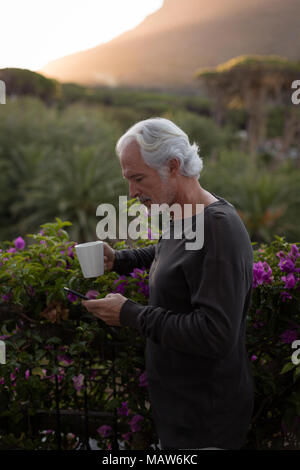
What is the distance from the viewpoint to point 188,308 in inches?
45.8

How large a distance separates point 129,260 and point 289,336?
0.60 meters

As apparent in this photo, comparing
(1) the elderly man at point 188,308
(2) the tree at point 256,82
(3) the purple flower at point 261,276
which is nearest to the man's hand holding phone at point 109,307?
(1) the elderly man at point 188,308

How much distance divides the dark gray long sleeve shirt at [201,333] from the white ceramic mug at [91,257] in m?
0.20

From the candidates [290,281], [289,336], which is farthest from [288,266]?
[289,336]

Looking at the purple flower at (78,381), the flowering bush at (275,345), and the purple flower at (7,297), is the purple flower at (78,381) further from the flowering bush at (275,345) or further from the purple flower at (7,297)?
the flowering bush at (275,345)

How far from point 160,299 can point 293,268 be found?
1.77 ft

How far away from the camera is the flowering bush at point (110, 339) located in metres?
1.50

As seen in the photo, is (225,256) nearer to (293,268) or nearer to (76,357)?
(293,268)

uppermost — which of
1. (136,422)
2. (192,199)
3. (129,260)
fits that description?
(192,199)

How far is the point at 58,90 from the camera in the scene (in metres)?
23.8

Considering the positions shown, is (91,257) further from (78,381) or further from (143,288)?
(78,381)

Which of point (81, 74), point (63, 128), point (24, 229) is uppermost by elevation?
point (81, 74)

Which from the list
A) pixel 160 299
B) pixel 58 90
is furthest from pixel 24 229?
pixel 58 90

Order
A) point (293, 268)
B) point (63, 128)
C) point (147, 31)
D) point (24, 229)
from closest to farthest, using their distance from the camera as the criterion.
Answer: point (293, 268)
point (24, 229)
point (63, 128)
point (147, 31)
